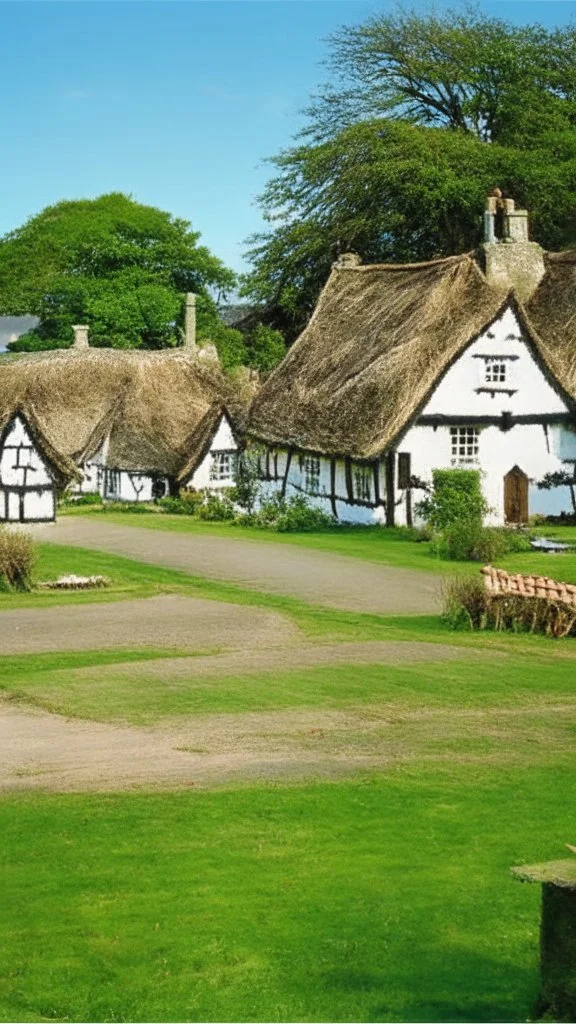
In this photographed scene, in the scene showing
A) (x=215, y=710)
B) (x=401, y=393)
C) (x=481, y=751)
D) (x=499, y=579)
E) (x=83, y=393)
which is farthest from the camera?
(x=83, y=393)

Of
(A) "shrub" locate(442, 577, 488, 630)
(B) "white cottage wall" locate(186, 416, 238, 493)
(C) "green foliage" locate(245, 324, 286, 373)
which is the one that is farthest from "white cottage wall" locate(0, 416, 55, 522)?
(C) "green foliage" locate(245, 324, 286, 373)

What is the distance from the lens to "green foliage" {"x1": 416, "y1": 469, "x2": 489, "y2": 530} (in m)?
45.1

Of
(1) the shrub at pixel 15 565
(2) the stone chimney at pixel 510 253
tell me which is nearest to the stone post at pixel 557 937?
(1) the shrub at pixel 15 565

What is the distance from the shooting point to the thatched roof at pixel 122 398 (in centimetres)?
6181

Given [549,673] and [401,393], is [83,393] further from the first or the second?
[549,673]

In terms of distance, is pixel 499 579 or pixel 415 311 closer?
pixel 499 579

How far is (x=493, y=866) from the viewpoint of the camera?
12734 mm

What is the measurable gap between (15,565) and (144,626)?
677 centimetres

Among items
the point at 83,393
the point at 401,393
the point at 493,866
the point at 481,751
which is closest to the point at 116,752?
the point at 481,751

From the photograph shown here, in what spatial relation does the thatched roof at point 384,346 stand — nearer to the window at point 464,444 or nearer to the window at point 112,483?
the window at point 464,444

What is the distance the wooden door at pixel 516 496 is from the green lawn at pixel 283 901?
32.2 m

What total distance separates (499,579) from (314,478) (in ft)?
79.8

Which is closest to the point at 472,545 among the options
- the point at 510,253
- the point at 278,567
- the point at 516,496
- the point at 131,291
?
the point at 278,567

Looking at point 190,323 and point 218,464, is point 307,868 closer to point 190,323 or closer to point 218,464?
point 218,464
